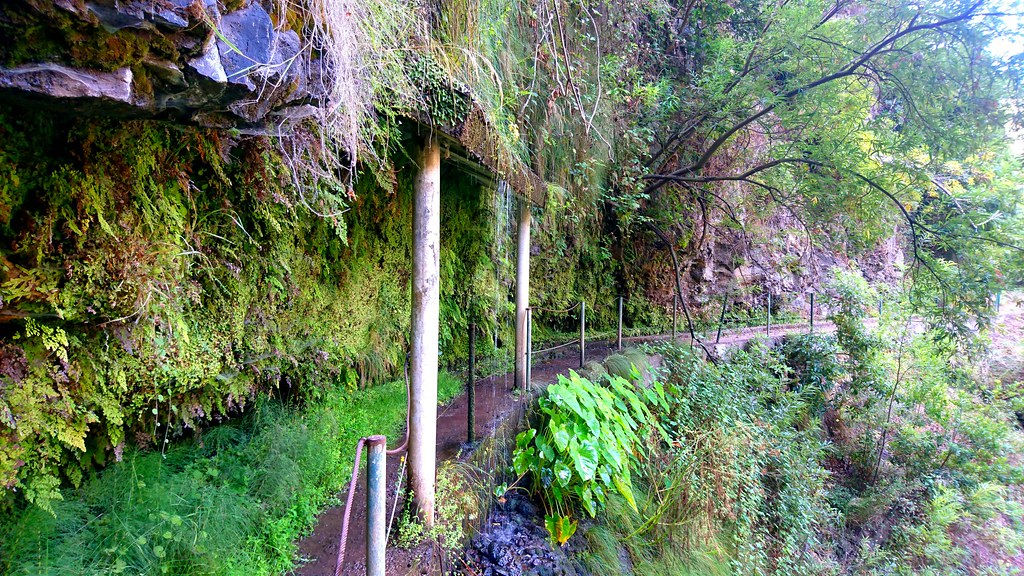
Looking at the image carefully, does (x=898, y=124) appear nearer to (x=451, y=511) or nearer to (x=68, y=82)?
(x=451, y=511)

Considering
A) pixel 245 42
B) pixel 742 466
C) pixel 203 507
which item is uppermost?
pixel 245 42

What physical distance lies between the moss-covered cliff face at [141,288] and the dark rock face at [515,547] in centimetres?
189

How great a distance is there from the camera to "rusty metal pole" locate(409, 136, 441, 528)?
Answer: 308 cm

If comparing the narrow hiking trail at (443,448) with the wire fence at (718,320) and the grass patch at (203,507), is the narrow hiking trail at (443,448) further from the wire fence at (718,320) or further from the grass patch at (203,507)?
the wire fence at (718,320)

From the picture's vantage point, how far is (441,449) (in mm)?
4168

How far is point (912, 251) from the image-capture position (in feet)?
22.9

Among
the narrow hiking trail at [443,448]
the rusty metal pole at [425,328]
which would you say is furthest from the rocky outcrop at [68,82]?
the narrow hiking trail at [443,448]

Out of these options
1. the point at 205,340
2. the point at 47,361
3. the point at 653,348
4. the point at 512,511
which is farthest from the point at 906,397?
the point at 47,361

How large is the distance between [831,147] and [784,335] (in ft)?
20.2

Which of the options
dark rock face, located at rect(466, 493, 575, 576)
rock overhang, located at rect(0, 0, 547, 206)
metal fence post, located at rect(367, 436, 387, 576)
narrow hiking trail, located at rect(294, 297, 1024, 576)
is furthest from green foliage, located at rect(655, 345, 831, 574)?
rock overhang, located at rect(0, 0, 547, 206)

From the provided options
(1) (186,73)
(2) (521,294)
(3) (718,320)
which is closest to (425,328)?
(1) (186,73)

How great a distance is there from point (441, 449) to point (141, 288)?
9.13ft

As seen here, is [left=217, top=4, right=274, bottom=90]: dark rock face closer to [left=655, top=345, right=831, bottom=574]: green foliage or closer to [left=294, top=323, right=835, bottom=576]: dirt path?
[left=294, top=323, right=835, bottom=576]: dirt path

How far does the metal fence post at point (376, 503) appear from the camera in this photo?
6.05ft
